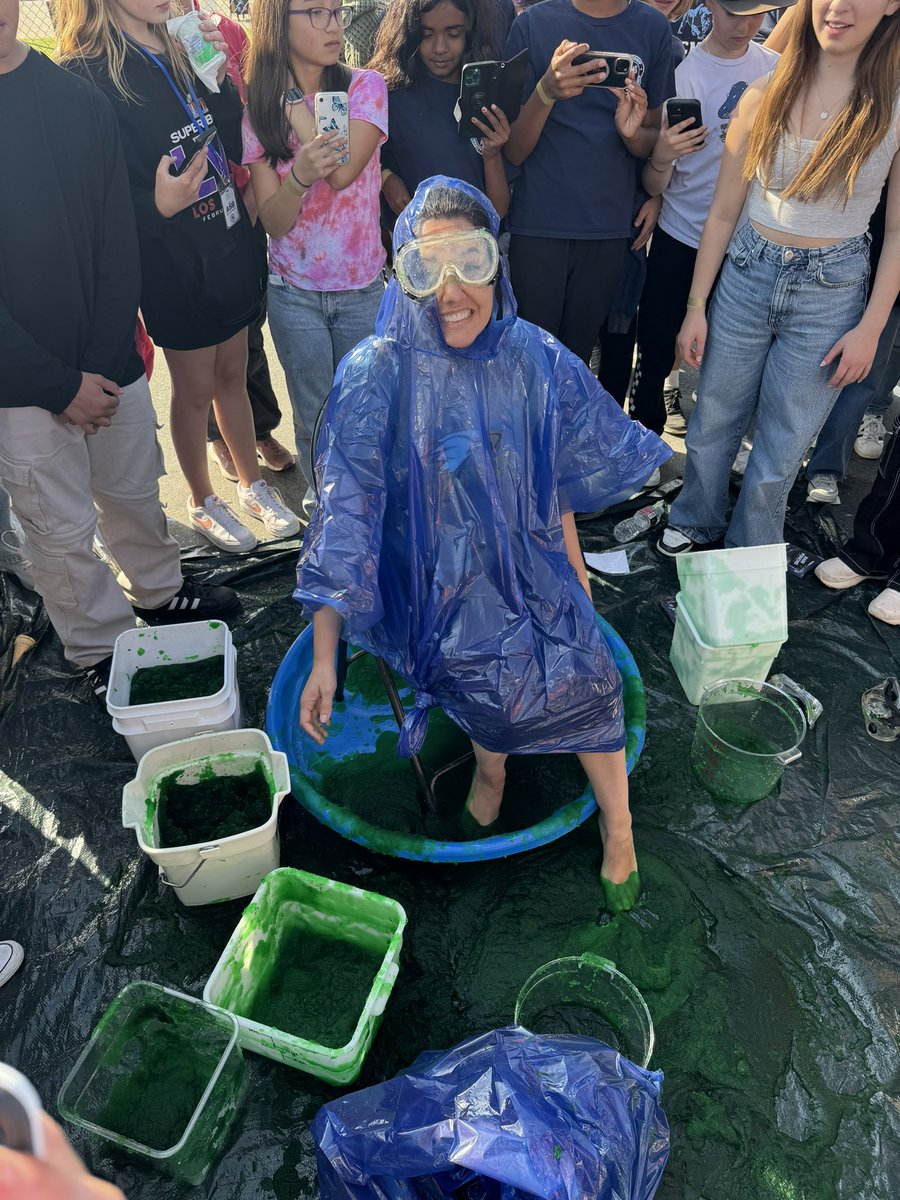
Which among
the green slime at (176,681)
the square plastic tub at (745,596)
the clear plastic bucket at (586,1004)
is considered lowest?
the clear plastic bucket at (586,1004)

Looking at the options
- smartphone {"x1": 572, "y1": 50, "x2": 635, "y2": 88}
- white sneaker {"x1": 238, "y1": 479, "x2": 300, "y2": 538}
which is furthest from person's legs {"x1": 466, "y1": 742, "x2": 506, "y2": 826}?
smartphone {"x1": 572, "y1": 50, "x2": 635, "y2": 88}

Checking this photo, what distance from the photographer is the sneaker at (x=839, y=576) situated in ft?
9.43

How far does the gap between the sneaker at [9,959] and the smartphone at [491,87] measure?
9.03ft

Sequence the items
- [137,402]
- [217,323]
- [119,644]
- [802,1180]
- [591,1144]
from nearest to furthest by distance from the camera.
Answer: [591,1144], [802,1180], [119,644], [137,402], [217,323]

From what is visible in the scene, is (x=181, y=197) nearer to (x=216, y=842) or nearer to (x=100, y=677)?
(x=100, y=677)

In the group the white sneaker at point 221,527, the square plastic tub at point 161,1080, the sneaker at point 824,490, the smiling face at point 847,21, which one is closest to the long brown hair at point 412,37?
the smiling face at point 847,21

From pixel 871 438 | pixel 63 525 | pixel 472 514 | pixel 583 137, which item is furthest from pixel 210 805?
pixel 871 438

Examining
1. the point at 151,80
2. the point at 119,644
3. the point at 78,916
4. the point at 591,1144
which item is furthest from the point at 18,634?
the point at 591,1144

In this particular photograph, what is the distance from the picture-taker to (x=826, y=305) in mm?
2418

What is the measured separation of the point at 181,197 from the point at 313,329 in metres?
0.58

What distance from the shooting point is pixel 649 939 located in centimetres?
195

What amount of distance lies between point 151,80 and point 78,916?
2.26 metres

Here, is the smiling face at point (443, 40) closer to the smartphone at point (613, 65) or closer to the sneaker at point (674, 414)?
the smartphone at point (613, 65)

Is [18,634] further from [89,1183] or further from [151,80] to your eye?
[89,1183]
